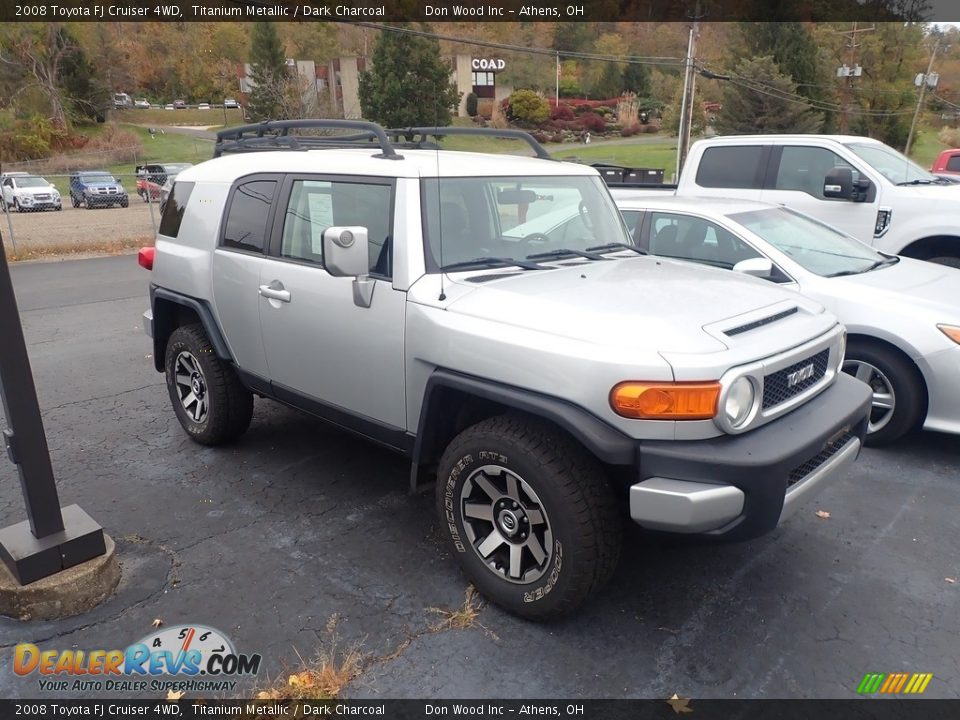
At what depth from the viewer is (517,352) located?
2762 mm

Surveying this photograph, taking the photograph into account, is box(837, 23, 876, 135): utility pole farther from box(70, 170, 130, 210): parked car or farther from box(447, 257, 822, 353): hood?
box(447, 257, 822, 353): hood

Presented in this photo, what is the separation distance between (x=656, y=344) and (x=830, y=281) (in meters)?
3.03

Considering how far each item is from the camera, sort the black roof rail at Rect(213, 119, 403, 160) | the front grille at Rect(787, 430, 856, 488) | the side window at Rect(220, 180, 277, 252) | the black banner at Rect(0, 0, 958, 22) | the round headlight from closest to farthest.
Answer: the round headlight, the front grille at Rect(787, 430, 856, 488), the side window at Rect(220, 180, 277, 252), the black roof rail at Rect(213, 119, 403, 160), the black banner at Rect(0, 0, 958, 22)

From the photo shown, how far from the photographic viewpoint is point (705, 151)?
845 centimetres

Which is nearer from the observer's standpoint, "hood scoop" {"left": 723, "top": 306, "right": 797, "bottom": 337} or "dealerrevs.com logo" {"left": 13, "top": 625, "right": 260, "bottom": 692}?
"dealerrevs.com logo" {"left": 13, "top": 625, "right": 260, "bottom": 692}

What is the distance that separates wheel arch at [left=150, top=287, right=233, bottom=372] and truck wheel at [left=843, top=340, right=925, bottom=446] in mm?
4167

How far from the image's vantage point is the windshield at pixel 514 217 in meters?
3.37

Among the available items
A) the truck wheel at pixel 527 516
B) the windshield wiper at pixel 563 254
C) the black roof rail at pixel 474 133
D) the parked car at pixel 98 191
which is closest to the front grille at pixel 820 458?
the truck wheel at pixel 527 516

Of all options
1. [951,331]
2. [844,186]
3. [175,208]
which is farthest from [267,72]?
[951,331]

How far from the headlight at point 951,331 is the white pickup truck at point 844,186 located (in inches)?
119

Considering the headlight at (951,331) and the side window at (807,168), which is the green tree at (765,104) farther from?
the headlight at (951,331)

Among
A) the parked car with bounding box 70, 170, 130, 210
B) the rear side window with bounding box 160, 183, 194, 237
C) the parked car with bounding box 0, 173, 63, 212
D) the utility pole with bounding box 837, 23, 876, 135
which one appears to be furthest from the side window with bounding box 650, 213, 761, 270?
the utility pole with bounding box 837, 23, 876, 135

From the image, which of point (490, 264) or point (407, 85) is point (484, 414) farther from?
point (407, 85)

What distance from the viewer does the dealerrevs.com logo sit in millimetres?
2652
